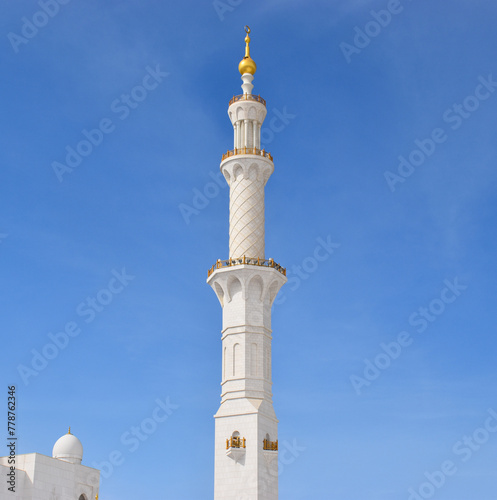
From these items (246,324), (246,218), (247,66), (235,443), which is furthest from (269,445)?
(247,66)

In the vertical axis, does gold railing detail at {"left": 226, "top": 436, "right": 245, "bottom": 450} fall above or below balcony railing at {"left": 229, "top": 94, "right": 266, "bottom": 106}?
below

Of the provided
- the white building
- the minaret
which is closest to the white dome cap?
the white building

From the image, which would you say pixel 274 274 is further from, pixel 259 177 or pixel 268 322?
pixel 259 177

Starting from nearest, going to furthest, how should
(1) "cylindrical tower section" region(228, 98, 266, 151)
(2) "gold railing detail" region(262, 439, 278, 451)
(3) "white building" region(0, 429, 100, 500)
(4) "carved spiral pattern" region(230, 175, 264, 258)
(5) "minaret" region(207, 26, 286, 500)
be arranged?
(3) "white building" region(0, 429, 100, 500) → (5) "minaret" region(207, 26, 286, 500) → (2) "gold railing detail" region(262, 439, 278, 451) → (4) "carved spiral pattern" region(230, 175, 264, 258) → (1) "cylindrical tower section" region(228, 98, 266, 151)

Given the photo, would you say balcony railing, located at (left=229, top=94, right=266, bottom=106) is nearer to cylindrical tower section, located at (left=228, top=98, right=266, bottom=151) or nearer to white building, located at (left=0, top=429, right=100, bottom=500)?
cylindrical tower section, located at (left=228, top=98, right=266, bottom=151)

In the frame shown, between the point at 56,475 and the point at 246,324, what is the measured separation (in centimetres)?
1756

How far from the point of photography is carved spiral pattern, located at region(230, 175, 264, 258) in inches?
2662

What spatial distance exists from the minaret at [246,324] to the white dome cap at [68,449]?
10658 mm

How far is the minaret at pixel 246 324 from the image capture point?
A: 61906 millimetres

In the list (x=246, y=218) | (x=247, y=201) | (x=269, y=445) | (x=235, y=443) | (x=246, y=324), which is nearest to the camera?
(x=235, y=443)

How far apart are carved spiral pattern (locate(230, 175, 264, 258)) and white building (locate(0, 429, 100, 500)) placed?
1939 cm

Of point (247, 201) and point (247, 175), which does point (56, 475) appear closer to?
point (247, 201)

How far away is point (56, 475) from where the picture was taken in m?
58.1

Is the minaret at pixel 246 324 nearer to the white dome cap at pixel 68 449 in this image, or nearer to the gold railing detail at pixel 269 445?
the gold railing detail at pixel 269 445
